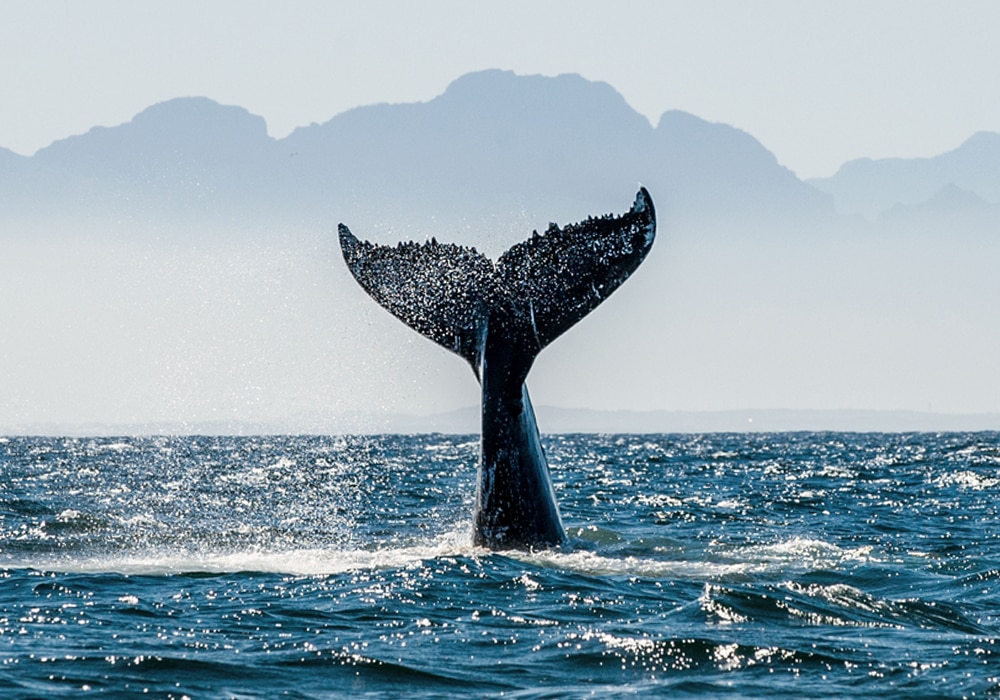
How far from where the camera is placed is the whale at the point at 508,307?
1095 cm

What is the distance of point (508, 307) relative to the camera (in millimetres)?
11500

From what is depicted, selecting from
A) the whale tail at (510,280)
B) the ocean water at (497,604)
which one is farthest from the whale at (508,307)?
the ocean water at (497,604)

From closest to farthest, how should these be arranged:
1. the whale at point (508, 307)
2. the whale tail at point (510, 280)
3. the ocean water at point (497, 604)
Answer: the ocean water at point (497, 604) < the whale tail at point (510, 280) < the whale at point (508, 307)

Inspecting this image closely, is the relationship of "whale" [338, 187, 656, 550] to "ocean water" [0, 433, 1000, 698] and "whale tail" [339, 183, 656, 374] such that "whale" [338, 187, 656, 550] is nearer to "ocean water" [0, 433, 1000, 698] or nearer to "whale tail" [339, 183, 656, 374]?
"whale tail" [339, 183, 656, 374]

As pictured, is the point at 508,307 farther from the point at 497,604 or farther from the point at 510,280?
the point at 497,604

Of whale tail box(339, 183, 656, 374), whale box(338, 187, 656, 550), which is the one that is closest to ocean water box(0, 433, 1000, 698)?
whale box(338, 187, 656, 550)

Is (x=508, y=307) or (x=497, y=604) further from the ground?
(x=508, y=307)

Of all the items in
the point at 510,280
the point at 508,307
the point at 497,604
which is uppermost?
the point at 510,280

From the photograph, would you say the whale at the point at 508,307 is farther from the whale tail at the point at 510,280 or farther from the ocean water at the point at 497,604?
the ocean water at the point at 497,604

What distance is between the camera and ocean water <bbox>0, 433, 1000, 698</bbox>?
7.17 meters

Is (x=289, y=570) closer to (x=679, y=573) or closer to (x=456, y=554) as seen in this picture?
(x=456, y=554)

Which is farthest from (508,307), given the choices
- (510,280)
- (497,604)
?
(497,604)

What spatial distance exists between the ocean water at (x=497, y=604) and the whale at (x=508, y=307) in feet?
1.61

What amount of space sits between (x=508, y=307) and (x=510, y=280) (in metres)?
0.22
